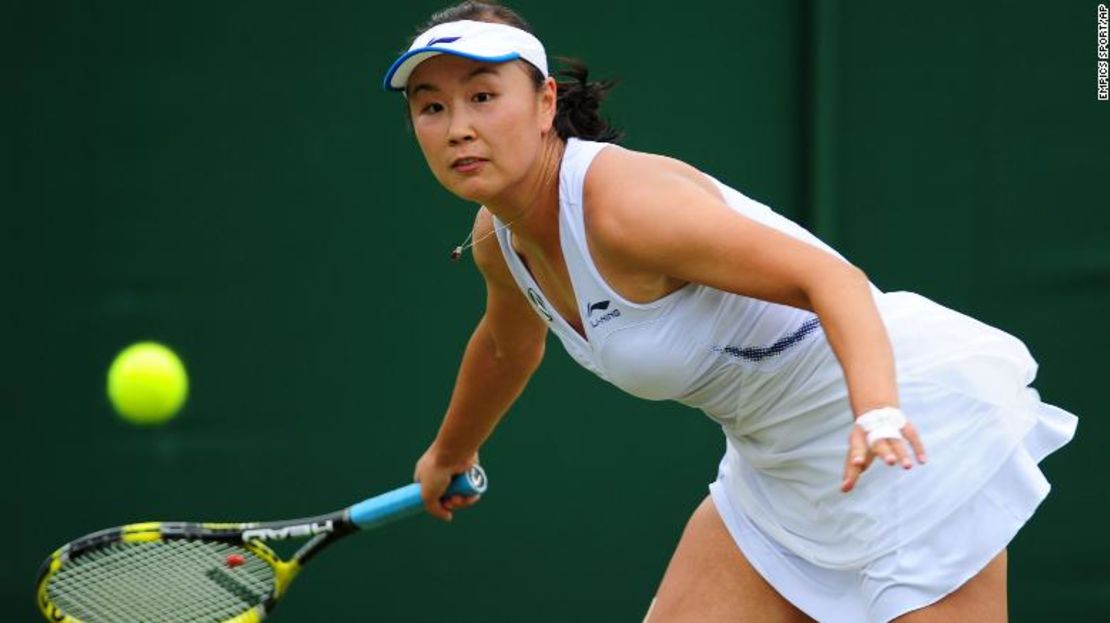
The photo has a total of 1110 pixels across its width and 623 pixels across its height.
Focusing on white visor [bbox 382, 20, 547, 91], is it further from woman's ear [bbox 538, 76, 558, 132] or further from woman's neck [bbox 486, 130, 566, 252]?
woman's neck [bbox 486, 130, 566, 252]

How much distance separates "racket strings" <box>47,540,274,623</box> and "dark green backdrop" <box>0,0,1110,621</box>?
2.50 feet

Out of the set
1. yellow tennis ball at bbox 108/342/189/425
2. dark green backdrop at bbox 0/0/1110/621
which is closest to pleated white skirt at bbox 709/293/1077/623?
dark green backdrop at bbox 0/0/1110/621

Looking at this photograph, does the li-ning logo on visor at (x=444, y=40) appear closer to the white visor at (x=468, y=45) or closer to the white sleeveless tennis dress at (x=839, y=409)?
the white visor at (x=468, y=45)

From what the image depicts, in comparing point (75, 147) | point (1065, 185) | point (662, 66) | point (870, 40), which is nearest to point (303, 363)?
point (75, 147)

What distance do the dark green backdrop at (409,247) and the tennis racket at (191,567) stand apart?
767 millimetres

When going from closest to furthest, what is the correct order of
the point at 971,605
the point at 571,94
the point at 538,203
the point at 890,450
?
the point at 890,450
the point at 971,605
the point at 538,203
the point at 571,94

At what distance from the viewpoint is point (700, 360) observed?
8.91 ft

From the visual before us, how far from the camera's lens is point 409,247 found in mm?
4270

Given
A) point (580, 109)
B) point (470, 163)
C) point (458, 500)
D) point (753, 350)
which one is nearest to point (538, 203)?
point (470, 163)

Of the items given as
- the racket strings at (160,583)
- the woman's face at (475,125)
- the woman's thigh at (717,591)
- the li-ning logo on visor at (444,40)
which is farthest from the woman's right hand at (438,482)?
the li-ning logo on visor at (444,40)

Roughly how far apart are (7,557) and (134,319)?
606mm

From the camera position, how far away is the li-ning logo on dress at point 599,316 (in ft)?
8.69

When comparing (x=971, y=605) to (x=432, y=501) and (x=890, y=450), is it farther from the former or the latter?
(x=432, y=501)

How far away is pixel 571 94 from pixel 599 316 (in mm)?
444
